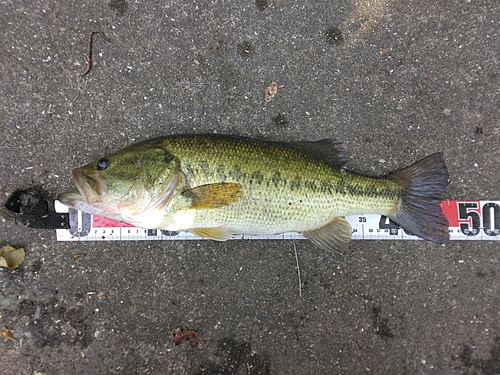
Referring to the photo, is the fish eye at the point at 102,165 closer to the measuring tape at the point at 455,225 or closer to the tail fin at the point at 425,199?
the measuring tape at the point at 455,225

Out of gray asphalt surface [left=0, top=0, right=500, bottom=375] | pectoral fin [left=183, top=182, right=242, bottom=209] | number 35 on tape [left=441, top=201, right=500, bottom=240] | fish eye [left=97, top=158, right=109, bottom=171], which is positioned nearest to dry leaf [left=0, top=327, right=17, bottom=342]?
gray asphalt surface [left=0, top=0, right=500, bottom=375]

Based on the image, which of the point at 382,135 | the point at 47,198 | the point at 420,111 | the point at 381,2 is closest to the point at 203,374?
the point at 47,198

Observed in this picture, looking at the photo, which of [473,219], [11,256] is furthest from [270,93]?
[11,256]

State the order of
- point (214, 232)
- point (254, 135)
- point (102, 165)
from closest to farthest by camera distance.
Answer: point (102, 165)
point (214, 232)
point (254, 135)

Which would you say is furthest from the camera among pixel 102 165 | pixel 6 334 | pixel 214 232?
pixel 6 334

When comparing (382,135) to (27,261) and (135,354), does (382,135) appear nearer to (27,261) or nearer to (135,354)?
(135,354)

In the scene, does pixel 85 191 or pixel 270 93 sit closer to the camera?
pixel 85 191

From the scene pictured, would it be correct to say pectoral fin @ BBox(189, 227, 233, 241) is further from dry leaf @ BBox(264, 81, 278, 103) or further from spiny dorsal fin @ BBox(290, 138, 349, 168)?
dry leaf @ BBox(264, 81, 278, 103)

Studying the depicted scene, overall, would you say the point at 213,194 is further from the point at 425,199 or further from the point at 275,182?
the point at 425,199
